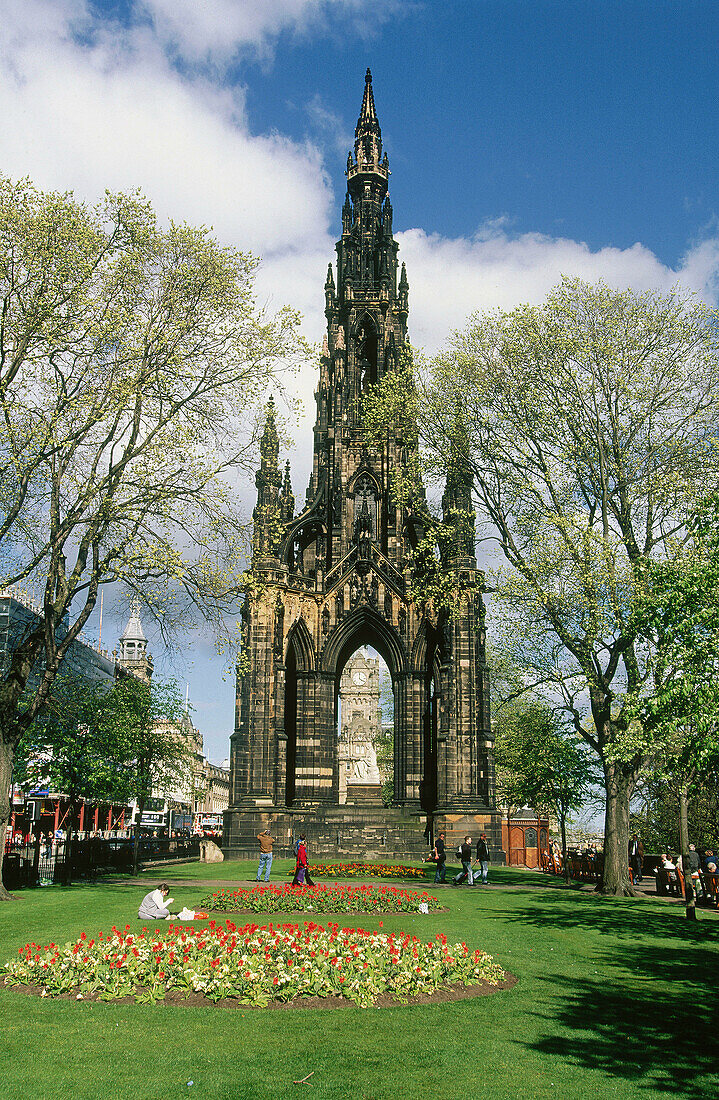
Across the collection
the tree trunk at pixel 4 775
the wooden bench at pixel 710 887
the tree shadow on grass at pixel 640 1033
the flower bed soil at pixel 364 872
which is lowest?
the wooden bench at pixel 710 887

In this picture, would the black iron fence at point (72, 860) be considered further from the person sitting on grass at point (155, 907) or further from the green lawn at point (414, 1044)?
the green lawn at point (414, 1044)

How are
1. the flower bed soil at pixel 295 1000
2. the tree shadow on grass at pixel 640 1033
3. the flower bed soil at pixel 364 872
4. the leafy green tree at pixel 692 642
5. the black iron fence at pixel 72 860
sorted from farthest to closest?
the flower bed soil at pixel 364 872 < the black iron fence at pixel 72 860 < the leafy green tree at pixel 692 642 < the flower bed soil at pixel 295 1000 < the tree shadow on grass at pixel 640 1033

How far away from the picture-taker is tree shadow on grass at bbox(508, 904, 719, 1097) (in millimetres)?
9578

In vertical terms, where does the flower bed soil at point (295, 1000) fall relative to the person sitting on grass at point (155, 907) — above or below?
below

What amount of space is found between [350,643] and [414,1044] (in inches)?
1383

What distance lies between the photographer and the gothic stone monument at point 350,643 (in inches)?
1537

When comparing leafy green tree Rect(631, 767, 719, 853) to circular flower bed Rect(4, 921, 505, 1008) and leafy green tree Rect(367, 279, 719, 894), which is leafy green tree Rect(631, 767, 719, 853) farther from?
circular flower bed Rect(4, 921, 505, 1008)

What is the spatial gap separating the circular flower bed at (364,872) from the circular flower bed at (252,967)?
51.5 feet

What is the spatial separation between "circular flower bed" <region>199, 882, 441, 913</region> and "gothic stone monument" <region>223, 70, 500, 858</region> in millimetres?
16369

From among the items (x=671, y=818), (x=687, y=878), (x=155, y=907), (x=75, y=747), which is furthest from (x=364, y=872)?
(x=671, y=818)

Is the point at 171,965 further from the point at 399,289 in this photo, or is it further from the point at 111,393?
the point at 399,289

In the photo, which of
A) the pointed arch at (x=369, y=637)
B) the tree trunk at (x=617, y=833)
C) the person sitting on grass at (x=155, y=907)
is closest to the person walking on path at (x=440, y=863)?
the tree trunk at (x=617, y=833)


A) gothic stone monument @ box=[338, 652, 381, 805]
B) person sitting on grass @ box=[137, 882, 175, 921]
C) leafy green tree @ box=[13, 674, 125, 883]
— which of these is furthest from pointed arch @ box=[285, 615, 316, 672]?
gothic stone monument @ box=[338, 652, 381, 805]

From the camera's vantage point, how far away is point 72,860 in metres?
30.0
